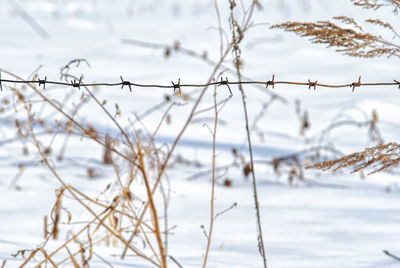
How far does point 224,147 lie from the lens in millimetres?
4598

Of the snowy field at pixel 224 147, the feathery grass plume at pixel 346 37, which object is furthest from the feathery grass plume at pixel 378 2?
the snowy field at pixel 224 147

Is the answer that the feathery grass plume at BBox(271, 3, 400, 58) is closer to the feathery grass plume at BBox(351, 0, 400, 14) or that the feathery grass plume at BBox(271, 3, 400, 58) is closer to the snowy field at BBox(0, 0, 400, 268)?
the feathery grass plume at BBox(351, 0, 400, 14)

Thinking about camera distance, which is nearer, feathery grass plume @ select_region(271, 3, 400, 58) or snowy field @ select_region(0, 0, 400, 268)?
feathery grass plume @ select_region(271, 3, 400, 58)

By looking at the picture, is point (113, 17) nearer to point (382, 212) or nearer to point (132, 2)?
point (132, 2)

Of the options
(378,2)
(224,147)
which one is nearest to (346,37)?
(378,2)

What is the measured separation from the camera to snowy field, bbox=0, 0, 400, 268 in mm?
2301

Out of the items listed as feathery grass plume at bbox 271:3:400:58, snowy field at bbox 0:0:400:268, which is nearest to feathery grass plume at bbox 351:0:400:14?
feathery grass plume at bbox 271:3:400:58

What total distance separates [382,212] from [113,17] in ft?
33.6

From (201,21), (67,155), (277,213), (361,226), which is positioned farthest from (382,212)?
(201,21)

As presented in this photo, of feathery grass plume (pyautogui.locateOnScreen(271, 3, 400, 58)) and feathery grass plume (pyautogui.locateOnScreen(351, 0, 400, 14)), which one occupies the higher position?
feathery grass plume (pyautogui.locateOnScreen(351, 0, 400, 14))

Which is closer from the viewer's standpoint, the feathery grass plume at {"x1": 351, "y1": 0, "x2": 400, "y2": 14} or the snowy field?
the feathery grass plume at {"x1": 351, "y1": 0, "x2": 400, "y2": 14}

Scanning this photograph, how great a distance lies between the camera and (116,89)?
22.0ft

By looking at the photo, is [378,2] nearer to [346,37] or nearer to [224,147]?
[346,37]

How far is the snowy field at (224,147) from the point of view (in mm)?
2301
